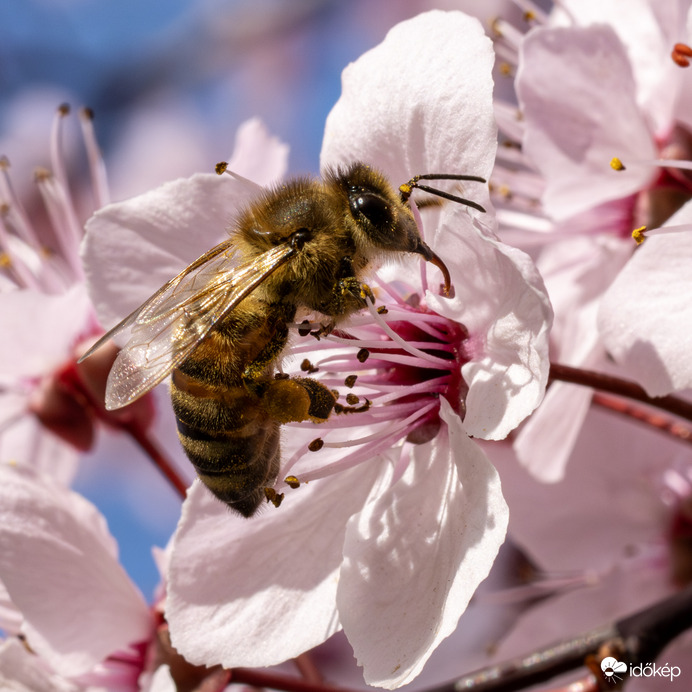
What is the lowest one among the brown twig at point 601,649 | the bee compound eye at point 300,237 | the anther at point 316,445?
the brown twig at point 601,649

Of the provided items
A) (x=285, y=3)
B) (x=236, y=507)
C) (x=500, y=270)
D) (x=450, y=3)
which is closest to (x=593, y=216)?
(x=500, y=270)

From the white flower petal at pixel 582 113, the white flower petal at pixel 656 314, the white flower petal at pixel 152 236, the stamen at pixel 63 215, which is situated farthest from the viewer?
the stamen at pixel 63 215

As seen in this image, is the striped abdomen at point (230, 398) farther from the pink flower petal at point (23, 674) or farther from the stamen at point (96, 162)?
the stamen at point (96, 162)

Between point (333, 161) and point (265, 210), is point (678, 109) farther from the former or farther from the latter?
point (265, 210)

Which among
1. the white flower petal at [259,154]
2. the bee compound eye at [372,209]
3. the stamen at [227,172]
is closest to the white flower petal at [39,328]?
the white flower petal at [259,154]

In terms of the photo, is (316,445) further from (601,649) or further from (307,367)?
(601,649)

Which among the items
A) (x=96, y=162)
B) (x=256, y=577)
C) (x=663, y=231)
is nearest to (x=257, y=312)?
(x=256, y=577)
